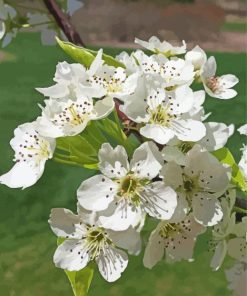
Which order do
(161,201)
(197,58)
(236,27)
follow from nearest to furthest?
(161,201)
(197,58)
(236,27)

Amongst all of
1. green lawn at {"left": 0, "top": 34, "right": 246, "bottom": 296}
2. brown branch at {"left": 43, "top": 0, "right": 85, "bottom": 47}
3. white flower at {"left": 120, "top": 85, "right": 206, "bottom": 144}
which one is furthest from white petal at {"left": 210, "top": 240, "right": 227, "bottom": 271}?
green lawn at {"left": 0, "top": 34, "right": 246, "bottom": 296}

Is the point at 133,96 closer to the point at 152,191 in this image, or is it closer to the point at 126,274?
the point at 152,191

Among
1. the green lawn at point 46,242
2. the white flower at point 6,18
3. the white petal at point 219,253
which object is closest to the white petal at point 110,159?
the white petal at point 219,253

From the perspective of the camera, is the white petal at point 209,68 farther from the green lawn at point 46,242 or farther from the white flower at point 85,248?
the green lawn at point 46,242

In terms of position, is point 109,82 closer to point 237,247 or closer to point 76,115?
point 76,115

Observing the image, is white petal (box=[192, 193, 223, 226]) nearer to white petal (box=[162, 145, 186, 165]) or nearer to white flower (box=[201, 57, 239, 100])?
white petal (box=[162, 145, 186, 165])

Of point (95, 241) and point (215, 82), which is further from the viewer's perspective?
point (215, 82)

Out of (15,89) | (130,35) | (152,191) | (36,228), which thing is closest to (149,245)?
(152,191)

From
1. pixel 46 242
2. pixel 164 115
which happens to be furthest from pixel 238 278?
pixel 46 242
